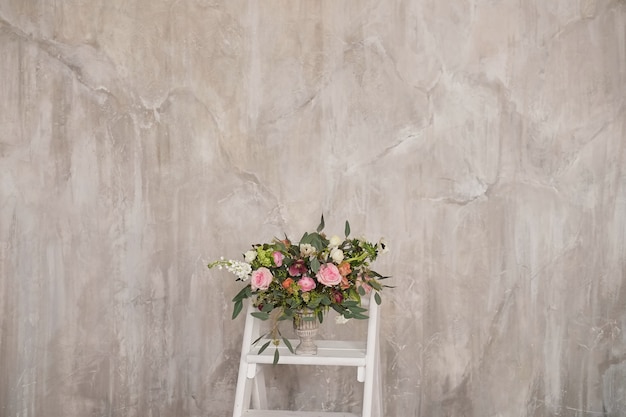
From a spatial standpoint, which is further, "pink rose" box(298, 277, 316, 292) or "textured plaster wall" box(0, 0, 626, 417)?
"textured plaster wall" box(0, 0, 626, 417)

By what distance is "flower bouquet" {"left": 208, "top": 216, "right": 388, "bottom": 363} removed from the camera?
8.09ft

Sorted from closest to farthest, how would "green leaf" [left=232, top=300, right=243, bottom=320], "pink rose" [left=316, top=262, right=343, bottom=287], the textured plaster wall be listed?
"pink rose" [left=316, top=262, right=343, bottom=287], "green leaf" [left=232, top=300, right=243, bottom=320], the textured plaster wall

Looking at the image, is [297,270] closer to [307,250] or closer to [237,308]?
[307,250]

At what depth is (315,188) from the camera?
3107 millimetres

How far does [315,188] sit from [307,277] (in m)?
0.72

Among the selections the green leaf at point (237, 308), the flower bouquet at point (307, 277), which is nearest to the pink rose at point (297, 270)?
the flower bouquet at point (307, 277)

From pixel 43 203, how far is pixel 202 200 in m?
0.76

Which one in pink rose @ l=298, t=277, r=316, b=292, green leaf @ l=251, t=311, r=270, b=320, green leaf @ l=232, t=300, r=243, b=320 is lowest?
green leaf @ l=251, t=311, r=270, b=320

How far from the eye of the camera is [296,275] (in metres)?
2.49

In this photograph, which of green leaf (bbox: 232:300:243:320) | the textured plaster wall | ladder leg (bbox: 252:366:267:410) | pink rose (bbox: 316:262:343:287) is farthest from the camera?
the textured plaster wall

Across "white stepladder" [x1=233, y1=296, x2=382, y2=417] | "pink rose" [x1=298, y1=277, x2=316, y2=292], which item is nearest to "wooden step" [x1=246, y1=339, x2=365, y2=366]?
"white stepladder" [x1=233, y1=296, x2=382, y2=417]

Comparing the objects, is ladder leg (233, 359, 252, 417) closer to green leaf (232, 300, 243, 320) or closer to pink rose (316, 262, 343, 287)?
green leaf (232, 300, 243, 320)

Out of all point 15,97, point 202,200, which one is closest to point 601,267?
point 202,200

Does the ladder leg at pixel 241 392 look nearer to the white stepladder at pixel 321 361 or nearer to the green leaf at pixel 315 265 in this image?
the white stepladder at pixel 321 361
